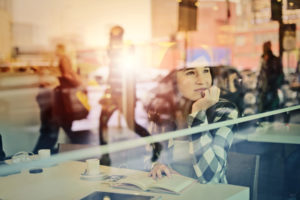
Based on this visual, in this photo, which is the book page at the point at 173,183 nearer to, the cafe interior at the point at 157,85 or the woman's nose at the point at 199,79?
the cafe interior at the point at 157,85

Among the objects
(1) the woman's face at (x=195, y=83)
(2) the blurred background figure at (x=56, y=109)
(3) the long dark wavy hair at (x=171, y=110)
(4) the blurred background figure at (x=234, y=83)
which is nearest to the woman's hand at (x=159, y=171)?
(3) the long dark wavy hair at (x=171, y=110)

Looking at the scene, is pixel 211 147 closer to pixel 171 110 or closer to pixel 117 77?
pixel 171 110

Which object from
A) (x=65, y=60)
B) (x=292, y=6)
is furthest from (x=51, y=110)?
(x=292, y=6)

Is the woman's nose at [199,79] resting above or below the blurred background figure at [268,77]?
above

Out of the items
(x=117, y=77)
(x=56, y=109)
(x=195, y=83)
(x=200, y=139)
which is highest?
(x=195, y=83)

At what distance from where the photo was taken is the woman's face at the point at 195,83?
6.91 ft

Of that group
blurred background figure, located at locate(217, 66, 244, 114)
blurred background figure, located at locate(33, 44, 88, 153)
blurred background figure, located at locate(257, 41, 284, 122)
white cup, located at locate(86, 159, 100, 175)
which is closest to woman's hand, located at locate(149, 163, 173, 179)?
white cup, located at locate(86, 159, 100, 175)

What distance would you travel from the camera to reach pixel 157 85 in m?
3.73

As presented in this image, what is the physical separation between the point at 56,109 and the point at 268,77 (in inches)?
91.8

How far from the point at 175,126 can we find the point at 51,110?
9.10ft

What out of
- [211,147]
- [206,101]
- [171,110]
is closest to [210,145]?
[211,147]

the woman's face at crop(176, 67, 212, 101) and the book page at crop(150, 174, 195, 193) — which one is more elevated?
the woman's face at crop(176, 67, 212, 101)

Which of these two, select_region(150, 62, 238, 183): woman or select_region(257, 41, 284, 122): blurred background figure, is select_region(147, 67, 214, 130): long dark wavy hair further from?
select_region(257, 41, 284, 122): blurred background figure

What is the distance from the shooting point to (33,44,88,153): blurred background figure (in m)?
3.93
